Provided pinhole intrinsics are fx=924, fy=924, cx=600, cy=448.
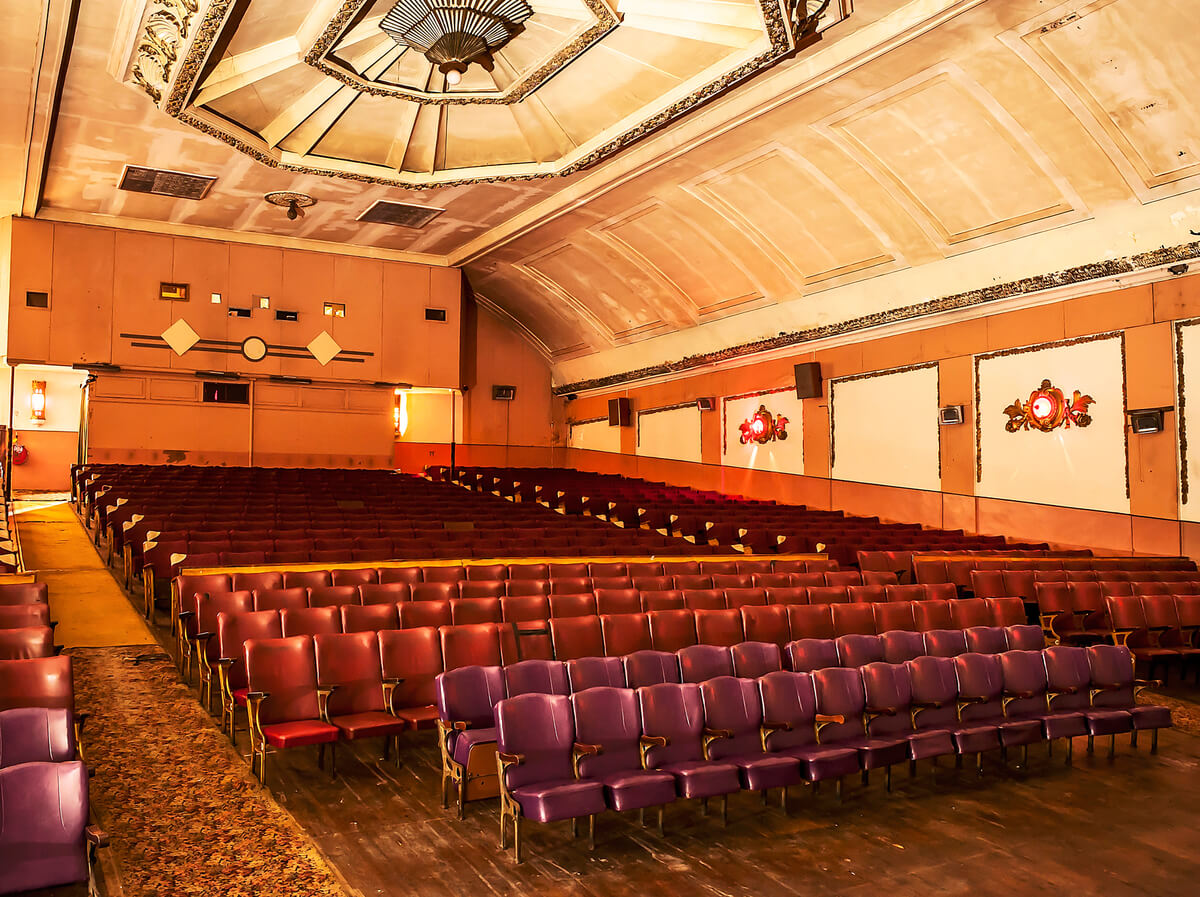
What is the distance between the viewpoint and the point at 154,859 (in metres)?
3.13

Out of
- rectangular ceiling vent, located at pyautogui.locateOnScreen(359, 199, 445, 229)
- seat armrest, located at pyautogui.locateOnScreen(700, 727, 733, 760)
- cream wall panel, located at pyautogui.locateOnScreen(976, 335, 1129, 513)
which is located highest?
rectangular ceiling vent, located at pyautogui.locateOnScreen(359, 199, 445, 229)

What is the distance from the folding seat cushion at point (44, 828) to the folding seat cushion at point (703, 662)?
2597mm

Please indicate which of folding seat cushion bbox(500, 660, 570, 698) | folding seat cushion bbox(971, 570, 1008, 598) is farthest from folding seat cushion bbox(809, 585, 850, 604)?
folding seat cushion bbox(500, 660, 570, 698)

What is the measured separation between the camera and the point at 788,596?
619 centimetres

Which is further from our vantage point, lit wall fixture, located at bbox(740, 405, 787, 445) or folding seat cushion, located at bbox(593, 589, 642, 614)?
lit wall fixture, located at bbox(740, 405, 787, 445)

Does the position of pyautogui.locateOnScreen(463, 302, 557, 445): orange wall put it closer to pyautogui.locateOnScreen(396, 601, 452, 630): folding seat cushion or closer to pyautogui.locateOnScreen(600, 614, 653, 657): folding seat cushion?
pyautogui.locateOnScreen(396, 601, 452, 630): folding seat cushion

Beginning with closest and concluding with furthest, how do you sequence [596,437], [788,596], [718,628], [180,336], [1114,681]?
[1114,681], [718,628], [788,596], [180,336], [596,437]

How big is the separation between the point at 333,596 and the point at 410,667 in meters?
1.21

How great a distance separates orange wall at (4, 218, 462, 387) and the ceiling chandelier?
7.08 m

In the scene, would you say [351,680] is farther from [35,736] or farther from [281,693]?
[35,736]

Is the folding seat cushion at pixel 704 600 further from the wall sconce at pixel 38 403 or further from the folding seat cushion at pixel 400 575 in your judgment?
the wall sconce at pixel 38 403

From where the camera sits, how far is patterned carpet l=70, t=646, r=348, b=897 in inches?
119

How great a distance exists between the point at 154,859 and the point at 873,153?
30.7 feet

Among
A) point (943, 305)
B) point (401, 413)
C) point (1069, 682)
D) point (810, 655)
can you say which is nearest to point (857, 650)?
point (810, 655)
